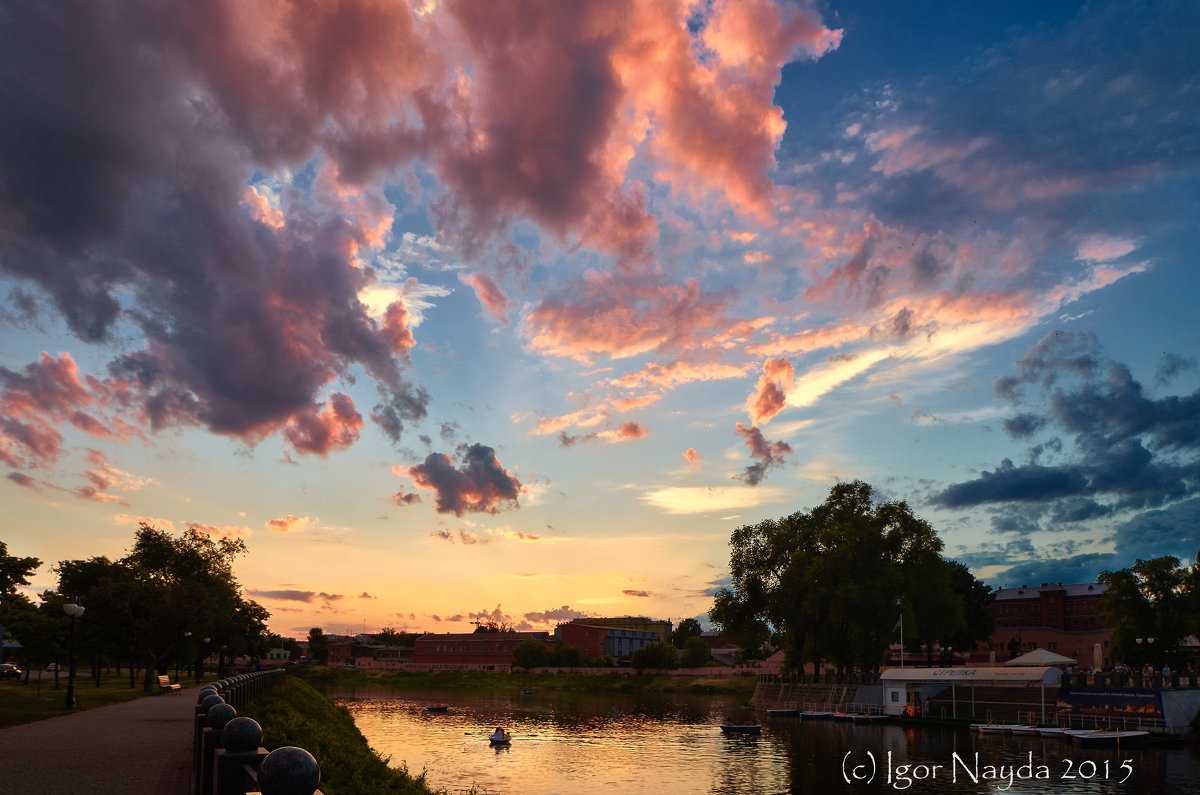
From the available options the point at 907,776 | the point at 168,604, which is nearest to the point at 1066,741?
the point at 907,776

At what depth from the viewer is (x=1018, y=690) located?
228 feet

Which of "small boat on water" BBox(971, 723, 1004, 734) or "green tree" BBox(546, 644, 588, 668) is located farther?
"green tree" BBox(546, 644, 588, 668)

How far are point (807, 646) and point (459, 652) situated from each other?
122316 millimetres

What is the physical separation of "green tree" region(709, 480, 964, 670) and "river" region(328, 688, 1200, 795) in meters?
10.5

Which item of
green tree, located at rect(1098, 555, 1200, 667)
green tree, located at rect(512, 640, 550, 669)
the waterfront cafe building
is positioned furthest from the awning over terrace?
green tree, located at rect(512, 640, 550, 669)

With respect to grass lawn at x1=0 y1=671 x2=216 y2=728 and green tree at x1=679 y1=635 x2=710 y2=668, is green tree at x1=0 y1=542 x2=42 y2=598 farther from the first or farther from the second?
A: green tree at x1=679 y1=635 x2=710 y2=668

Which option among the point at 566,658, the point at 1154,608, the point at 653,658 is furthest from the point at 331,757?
the point at 566,658

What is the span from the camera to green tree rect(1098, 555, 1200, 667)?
86875 mm

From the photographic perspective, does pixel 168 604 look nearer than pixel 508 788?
No

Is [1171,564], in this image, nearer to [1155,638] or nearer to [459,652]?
[1155,638]

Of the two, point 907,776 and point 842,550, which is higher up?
point 842,550

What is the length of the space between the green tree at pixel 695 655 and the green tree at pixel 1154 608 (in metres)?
85.9

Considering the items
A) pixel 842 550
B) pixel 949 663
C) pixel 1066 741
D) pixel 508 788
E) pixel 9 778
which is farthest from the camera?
pixel 949 663

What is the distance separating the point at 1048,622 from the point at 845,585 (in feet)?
364
